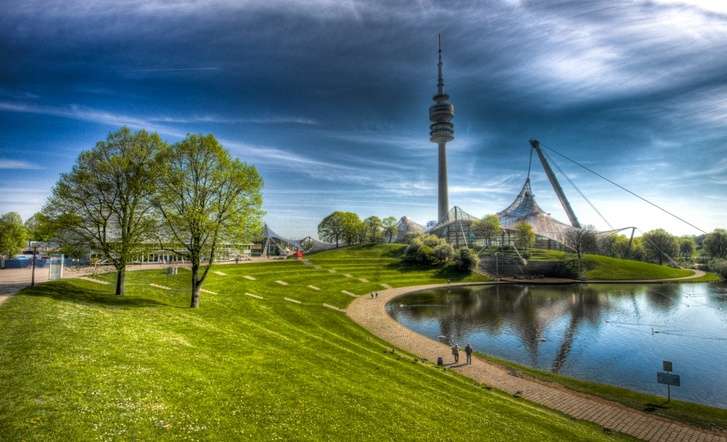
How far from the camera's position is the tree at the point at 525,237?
112625mm

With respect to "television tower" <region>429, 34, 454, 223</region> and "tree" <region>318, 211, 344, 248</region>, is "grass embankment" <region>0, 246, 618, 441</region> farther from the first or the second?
"television tower" <region>429, 34, 454, 223</region>

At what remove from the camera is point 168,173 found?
26.7 meters

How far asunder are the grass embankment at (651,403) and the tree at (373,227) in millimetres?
116954

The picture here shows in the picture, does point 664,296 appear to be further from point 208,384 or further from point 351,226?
point 351,226

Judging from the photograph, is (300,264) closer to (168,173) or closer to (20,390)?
(168,173)

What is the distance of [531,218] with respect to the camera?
13350 cm

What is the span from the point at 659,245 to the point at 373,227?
9966cm

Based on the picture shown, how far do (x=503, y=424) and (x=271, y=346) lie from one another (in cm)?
1340

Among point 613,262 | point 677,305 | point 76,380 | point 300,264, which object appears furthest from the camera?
point 613,262

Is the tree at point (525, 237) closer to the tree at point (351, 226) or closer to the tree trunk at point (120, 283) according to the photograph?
the tree at point (351, 226)

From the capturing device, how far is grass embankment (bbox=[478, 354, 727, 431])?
1780cm

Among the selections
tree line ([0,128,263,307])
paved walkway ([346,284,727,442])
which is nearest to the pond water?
paved walkway ([346,284,727,442])

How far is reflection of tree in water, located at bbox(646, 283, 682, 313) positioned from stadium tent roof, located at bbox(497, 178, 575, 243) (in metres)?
47.2

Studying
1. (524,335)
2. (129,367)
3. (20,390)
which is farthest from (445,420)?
(524,335)
